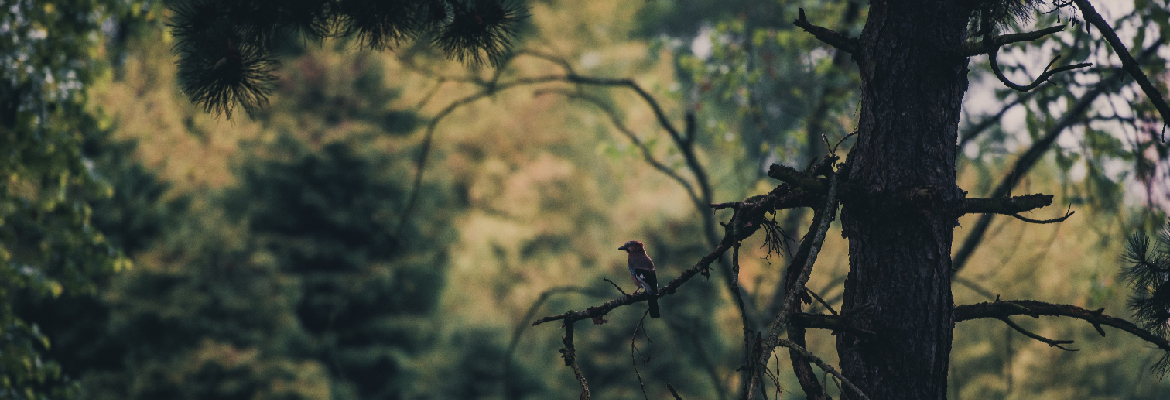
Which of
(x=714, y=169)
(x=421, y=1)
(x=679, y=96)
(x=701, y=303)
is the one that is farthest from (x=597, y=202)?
(x=421, y=1)

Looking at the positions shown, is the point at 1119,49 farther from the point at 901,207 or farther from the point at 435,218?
the point at 435,218

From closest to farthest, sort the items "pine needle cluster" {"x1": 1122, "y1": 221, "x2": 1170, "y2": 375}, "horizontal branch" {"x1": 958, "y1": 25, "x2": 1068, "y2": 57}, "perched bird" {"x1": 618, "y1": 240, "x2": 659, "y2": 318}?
"horizontal branch" {"x1": 958, "y1": 25, "x2": 1068, "y2": 57}
"pine needle cluster" {"x1": 1122, "y1": 221, "x2": 1170, "y2": 375}
"perched bird" {"x1": 618, "y1": 240, "x2": 659, "y2": 318}

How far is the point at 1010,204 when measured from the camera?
5.62 feet

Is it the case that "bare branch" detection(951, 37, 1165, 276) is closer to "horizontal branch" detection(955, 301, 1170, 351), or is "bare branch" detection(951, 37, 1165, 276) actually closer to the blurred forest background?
the blurred forest background

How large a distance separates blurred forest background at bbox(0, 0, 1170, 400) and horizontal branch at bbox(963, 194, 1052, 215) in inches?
76.1

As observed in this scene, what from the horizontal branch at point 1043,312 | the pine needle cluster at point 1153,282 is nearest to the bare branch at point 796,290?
the horizontal branch at point 1043,312

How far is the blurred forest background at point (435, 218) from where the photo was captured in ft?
12.5

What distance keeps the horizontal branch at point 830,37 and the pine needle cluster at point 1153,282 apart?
1.02 metres

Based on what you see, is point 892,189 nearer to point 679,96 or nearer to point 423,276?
point 679,96

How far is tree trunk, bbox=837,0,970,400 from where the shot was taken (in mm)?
1742

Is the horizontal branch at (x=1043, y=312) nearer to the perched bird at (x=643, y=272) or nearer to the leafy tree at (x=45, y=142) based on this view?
the perched bird at (x=643, y=272)

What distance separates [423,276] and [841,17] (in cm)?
736

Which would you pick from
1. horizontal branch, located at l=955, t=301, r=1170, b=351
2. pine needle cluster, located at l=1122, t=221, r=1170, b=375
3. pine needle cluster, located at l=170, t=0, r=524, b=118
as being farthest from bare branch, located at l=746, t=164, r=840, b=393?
pine needle cluster, located at l=170, t=0, r=524, b=118

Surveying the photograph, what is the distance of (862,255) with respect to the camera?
1831 millimetres
